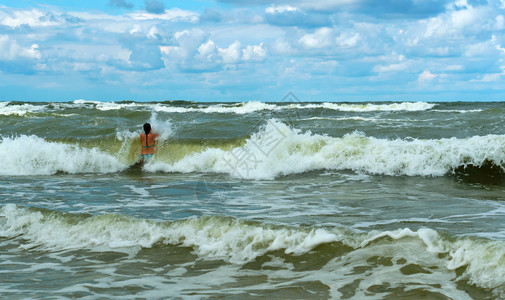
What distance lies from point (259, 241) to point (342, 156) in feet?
26.1

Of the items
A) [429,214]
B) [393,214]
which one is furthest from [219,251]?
[429,214]

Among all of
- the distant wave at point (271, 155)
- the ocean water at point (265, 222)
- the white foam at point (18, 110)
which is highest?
the white foam at point (18, 110)

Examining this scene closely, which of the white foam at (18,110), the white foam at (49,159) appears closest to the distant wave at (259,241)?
the white foam at (49,159)

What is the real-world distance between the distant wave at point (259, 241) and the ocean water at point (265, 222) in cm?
2

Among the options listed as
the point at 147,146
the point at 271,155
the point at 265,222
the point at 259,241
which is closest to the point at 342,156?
the point at 271,155

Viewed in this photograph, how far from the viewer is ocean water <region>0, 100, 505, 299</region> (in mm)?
4828

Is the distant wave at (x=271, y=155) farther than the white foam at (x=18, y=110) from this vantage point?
No

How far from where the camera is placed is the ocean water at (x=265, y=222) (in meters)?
4.83

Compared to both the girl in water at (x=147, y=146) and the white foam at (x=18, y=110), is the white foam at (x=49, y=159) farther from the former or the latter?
the white foam at (x=18, y=110)

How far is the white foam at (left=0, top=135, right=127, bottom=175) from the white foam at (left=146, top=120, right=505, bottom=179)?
174cm

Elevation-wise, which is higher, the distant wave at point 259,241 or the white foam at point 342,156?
the white foam at point 342,156

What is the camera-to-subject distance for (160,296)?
4602mm

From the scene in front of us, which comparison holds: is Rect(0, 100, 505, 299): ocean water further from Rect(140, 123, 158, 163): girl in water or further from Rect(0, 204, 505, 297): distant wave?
Rect(140, 123, 158, 163): girl in water

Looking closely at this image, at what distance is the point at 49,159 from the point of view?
1520 centimetres
